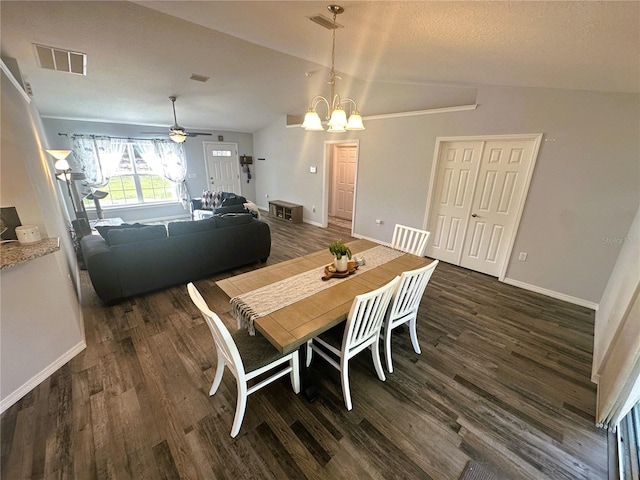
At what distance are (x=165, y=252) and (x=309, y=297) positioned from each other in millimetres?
2276

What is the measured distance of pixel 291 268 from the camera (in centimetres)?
224

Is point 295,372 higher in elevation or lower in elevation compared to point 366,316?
lower

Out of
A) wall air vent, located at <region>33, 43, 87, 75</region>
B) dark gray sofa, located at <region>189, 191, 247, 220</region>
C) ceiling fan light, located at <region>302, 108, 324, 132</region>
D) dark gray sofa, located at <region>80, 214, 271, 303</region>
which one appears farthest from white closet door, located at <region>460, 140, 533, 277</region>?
wall air vent, located at <region>33, 43, 87, 75</region>

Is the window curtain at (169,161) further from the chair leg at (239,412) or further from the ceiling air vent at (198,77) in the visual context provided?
the chair leg at (239,412)

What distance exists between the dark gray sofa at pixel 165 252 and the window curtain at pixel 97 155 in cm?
366

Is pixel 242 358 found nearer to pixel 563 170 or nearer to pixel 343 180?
pixel 563 170

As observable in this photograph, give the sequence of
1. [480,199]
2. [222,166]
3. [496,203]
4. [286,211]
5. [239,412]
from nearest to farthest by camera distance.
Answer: [239,412], [496,203], [480,199], [286,211], [222,166]

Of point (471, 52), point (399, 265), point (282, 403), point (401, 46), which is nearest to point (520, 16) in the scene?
point (471, 52)

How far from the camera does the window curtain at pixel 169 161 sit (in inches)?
252

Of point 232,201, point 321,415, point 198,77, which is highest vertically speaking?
point 198,77

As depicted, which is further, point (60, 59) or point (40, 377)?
point (60, 59)

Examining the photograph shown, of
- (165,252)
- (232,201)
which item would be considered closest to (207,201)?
(232,201)

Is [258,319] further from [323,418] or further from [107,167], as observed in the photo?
[107,167]

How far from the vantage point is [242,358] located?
1579 millimetres
